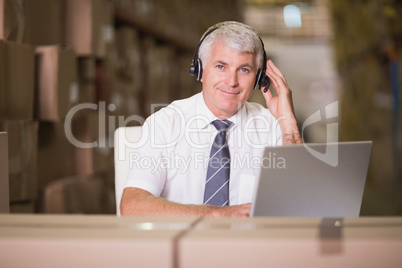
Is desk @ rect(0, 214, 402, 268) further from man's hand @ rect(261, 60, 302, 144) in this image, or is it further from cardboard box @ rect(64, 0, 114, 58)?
cardboard box @ rect(64, 0, 114, 58)

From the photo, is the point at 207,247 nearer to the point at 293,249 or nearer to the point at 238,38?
the point at 293,249

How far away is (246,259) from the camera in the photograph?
0.70m

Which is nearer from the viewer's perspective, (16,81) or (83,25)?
(16,81)

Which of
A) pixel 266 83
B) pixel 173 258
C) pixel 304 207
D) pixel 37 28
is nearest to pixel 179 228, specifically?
pixel 173 258

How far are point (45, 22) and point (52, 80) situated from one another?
476 mm

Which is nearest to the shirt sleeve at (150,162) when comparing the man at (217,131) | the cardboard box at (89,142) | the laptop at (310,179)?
the man at (217,131)

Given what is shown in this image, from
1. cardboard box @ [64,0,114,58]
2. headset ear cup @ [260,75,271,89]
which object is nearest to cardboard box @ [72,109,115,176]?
cardboard box @ [64,0,114,58]

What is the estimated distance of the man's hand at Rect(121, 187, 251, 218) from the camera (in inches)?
52.7

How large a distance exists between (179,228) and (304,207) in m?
0.41

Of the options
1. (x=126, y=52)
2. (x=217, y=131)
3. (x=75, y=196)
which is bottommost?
(x=75, y=196)

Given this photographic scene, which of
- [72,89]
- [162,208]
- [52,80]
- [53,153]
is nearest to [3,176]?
[162,208]

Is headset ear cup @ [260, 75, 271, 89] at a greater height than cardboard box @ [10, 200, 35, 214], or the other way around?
headset ear cup @ [260, 75, 271, 89]

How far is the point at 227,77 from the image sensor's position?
5.42 feet

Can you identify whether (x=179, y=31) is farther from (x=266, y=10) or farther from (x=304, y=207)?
(x=266, y=10)
